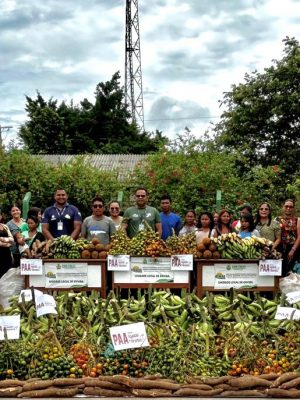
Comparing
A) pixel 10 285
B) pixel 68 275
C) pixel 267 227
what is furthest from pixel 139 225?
pixel 10 285

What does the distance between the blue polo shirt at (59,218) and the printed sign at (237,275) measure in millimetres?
2102

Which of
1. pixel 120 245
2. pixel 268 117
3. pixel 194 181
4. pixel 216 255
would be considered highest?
pixel 268 117

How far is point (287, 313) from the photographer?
5520 millimetres

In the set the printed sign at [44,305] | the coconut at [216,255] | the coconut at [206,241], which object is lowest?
the printed sign at [44,305]

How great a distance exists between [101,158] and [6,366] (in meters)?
28.2

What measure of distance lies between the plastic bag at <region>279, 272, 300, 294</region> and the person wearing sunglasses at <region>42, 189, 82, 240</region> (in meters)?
2.73

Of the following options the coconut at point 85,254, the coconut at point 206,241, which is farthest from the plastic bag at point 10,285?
the coconut at point 206,241

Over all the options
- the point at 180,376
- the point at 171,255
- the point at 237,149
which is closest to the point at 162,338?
the point at 180,376

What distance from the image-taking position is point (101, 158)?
32969mm

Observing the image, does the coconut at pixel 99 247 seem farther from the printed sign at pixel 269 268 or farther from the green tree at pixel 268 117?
the green tree at pixel 268 117

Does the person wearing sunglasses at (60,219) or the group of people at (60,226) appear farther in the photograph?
the person wearing sunglasses at (60,219)

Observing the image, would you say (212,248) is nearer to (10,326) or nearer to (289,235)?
(289,235)

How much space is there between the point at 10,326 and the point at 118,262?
3.10 metres

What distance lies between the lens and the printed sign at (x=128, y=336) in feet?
16.2
